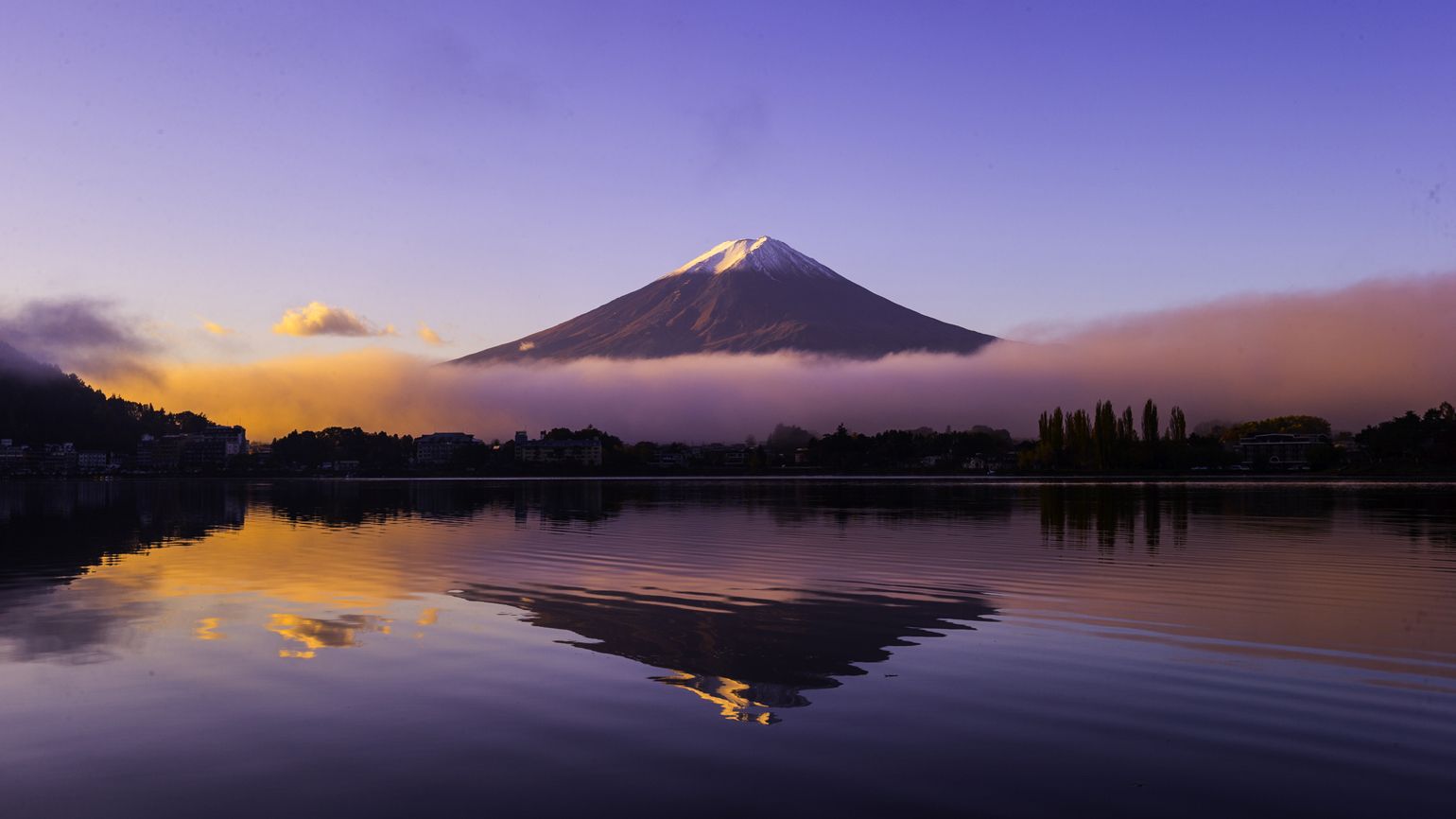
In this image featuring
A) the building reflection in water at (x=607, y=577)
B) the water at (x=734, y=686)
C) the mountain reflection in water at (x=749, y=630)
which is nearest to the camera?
the water at (x=734, y=686)

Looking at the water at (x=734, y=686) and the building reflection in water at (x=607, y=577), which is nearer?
the water at (x=734, y=686)

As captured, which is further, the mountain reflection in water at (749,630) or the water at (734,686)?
the mountain reflection in water at (749,630)

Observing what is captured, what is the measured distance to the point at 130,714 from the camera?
41.1 ft

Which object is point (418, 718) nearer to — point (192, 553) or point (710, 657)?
point (710, 657)

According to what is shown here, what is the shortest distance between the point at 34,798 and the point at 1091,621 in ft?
55.0

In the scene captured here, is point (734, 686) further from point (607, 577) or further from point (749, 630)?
point (607, 577)

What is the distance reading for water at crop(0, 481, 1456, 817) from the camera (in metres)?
9.59

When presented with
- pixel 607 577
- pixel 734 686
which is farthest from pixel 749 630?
pixel 607 577

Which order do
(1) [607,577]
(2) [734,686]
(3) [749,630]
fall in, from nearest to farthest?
(2) [734,686], (3) [749,630], (1) [607,577]

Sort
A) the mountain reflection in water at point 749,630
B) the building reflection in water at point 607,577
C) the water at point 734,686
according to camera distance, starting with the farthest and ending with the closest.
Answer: the building reflection in water at point 607,577 < the mountain reflection in water at point 749,630 < the water at point 734,686

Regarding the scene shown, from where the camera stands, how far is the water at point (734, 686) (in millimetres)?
9586

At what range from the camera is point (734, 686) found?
14305 mm

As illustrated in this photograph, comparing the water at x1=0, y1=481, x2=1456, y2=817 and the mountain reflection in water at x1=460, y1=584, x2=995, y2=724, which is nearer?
the water at x1=0, y1=481, x2=1456, y2=817

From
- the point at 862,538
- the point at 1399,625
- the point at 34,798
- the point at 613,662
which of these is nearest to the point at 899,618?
the point at 613,662
